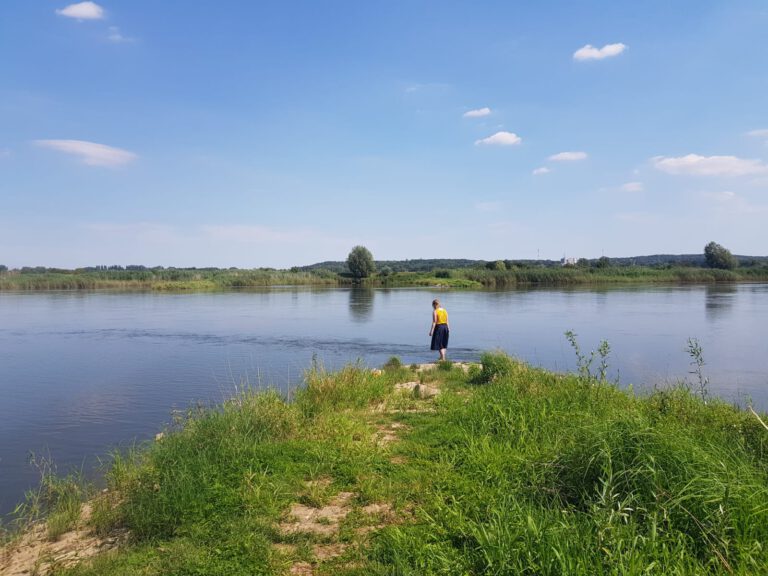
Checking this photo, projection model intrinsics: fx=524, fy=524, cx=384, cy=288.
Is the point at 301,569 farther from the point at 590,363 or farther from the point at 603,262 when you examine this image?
the point at 603,262

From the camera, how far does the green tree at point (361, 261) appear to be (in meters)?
89.3

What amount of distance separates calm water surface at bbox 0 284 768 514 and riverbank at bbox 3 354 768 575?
3.82 metres

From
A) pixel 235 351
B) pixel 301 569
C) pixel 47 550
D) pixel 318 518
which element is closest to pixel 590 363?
pixel 318 518

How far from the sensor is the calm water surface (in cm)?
1180

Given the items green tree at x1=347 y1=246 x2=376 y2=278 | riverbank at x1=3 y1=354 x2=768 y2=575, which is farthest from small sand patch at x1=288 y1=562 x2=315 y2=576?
green tree at x1=347 y1=246 x2=376 y2=278

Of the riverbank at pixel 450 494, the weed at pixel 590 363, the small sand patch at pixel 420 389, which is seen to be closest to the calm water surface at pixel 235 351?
the small sand patch at pixel 420 389

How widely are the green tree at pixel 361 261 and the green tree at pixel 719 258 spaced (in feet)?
203

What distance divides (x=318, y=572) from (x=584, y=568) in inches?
79.1

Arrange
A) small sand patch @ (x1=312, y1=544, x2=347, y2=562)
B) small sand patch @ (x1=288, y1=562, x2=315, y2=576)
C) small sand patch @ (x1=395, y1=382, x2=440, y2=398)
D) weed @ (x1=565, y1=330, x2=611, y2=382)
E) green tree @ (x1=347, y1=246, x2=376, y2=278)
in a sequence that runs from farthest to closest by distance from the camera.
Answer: green tree @ (x1=347, y1=246, x2=376, y2=278)
small sand patch @ (x1=395, y1=382, x2=440, y2=398)
weed @ (x1=565, y1=330, x2=611, y2=382)
small sand patch @ (x1=312, y1=544, x2=347, y2=562)
small sand patch @ (x1=288, y1=562, x2=315, y2=576)

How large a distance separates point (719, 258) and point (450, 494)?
351ft

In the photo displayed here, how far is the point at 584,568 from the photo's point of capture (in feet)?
10.7

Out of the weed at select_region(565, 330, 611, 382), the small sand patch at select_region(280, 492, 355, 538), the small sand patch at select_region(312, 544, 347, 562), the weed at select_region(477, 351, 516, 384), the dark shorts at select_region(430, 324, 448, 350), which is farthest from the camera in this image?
the dark shorts at select_region(430, 324, 448, 350)

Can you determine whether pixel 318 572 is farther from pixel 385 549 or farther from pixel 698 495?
pixel 698 495

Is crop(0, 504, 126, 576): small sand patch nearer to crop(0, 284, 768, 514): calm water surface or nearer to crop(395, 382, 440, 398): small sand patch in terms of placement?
crop(0, 284, 768, 514): calm water surface
